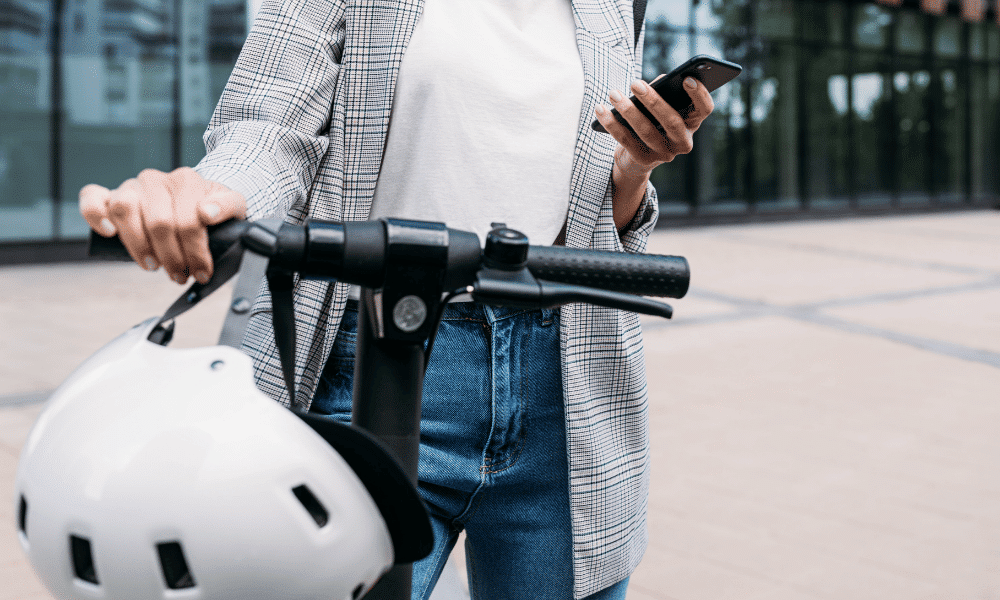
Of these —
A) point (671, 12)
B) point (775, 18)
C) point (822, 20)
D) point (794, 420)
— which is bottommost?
point (794, 420)

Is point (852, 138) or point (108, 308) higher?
point (852, 138)

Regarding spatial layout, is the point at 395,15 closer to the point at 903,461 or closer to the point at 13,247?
the point at 903,461

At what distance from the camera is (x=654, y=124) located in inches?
51.7

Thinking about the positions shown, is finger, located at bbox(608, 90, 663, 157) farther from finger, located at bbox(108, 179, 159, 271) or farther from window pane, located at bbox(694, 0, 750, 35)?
window pane, located at bbox(694, 0, 750, 35)

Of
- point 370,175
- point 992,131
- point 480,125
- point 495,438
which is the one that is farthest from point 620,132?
point 992,131

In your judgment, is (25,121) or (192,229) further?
(25,121)

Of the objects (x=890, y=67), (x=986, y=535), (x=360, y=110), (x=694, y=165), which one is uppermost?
(x=890, y=67)

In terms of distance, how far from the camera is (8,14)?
10.6 m

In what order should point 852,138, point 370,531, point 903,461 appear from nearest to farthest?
point 370,531 → point 903,461 → point 852,138

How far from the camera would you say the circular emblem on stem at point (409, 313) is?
0.94m

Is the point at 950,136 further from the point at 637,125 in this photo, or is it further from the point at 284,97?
the point at 284,97

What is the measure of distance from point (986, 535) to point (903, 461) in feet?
2.68

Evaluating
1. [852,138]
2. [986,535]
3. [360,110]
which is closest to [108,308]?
[986,535]

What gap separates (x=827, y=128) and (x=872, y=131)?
1431 mm
